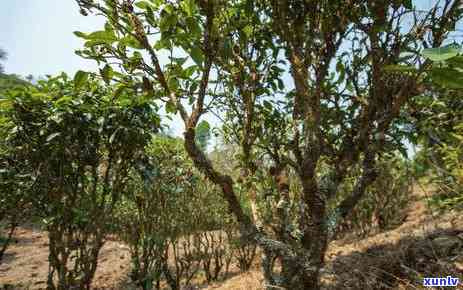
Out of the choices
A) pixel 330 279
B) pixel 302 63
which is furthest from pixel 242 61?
pixel 330 279

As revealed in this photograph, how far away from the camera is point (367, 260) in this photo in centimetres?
345

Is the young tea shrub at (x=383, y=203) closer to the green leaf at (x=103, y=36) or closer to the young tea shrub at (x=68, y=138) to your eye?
the young tea shrub at (x=68, y=138)

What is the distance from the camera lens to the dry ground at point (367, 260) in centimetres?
255

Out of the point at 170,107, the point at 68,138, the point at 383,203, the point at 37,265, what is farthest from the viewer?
the point at 37,265

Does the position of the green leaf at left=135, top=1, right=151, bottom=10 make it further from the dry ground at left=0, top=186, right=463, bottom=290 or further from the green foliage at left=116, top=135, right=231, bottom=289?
the green foliage at left=116, top=135, right=231, bottom=289

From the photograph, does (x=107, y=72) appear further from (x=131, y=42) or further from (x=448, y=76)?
(x=448, y=76)

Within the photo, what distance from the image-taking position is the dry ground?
2.55 m

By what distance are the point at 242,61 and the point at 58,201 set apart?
2.71 meters

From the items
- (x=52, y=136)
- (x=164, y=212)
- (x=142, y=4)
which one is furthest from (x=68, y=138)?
(x=164, y=212)

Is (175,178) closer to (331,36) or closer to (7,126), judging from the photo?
(7,126)

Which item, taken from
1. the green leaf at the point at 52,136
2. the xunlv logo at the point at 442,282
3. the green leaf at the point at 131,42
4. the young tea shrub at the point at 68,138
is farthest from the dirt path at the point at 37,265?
the green leaf at the point at 131,42

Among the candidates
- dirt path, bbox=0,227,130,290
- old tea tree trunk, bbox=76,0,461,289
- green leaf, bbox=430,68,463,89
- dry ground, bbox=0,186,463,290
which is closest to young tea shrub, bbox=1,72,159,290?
old tea tree trunk, bbox=76,0,461,289

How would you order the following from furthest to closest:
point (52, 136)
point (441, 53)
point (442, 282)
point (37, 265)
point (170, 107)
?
1. point (37, 265)
2. point (52, 136)
3. point (442, 282)
4. point (170, 107)
5. point (441, 53)

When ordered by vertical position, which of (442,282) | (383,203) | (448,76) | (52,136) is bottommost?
(442,282)
